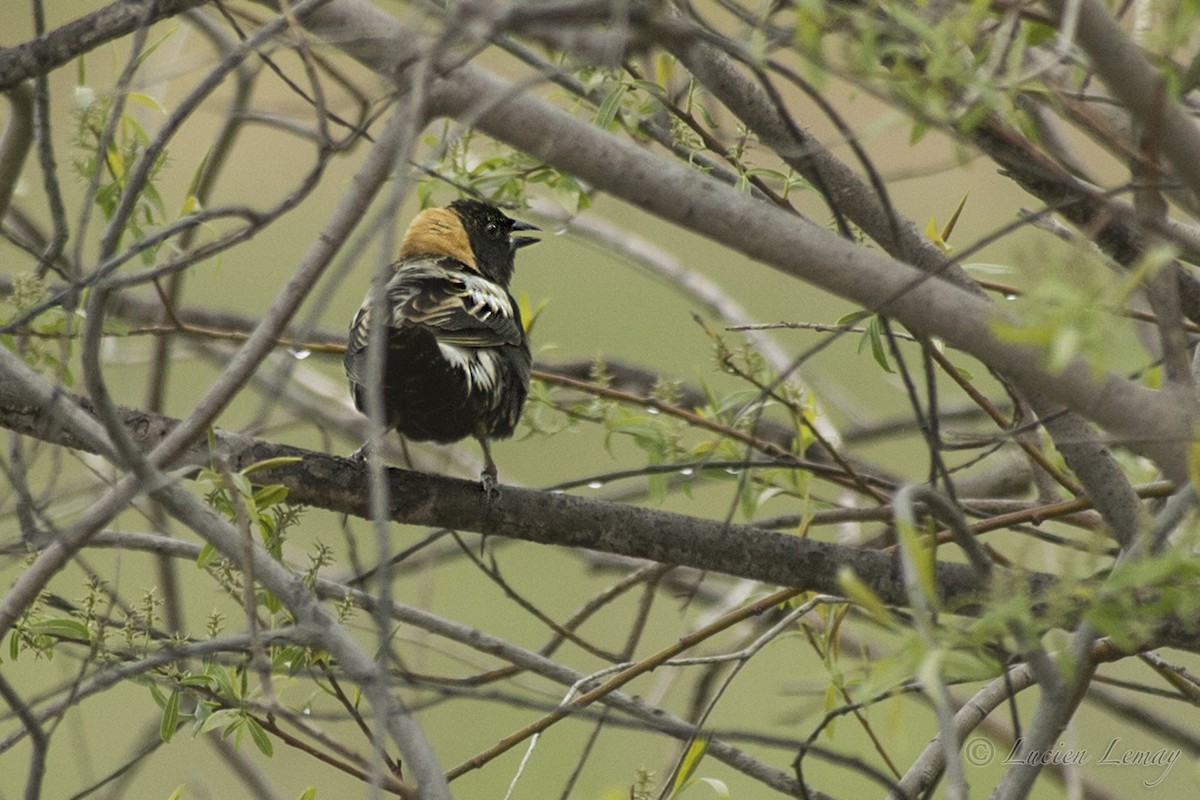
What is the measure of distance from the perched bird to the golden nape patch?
1.89 ft

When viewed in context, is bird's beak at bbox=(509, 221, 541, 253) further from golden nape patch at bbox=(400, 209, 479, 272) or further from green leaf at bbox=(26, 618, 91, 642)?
green leaf at bbox=(26, 618, 91, 642)

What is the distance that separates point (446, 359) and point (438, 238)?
1.47m

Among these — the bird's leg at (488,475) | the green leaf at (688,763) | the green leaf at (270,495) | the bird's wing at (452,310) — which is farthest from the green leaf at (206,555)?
the bird's wing at (452,310)

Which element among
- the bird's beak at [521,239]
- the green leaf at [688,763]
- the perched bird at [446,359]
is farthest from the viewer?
the bird's beak at [521,239]

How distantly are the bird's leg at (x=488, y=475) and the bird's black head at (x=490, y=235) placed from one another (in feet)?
4.54

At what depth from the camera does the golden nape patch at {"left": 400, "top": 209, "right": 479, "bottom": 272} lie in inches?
209

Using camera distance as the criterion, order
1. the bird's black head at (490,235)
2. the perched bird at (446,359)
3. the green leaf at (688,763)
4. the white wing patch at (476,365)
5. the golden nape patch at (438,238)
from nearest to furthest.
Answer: the green leaf at (688,763) → the perched bird at (446,359) → the white wing patch at (476,365) → the golden nape patch at (438,238) → the bird's black head at (490,235)

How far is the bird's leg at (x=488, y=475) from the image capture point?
9.87ft

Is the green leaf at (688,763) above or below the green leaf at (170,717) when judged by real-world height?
below

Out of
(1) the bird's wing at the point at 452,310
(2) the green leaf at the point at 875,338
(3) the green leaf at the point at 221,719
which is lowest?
(3) the green leaf at the point at 221,719

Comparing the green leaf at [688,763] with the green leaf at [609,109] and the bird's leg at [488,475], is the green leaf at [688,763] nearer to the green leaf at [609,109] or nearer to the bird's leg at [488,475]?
the bird's leg at [488,475]

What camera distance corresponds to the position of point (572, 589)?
9938 mm

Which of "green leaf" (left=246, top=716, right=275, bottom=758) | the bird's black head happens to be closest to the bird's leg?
"green leaf" (left=246, top=716, right=275, bottom=758)

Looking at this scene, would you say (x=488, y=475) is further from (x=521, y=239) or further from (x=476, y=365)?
(x=521, y=239)
